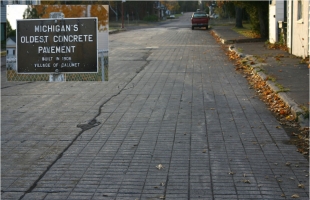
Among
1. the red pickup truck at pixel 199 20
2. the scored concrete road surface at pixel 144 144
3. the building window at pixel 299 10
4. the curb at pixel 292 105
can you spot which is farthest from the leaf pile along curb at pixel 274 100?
the red pickup truck at pixel 199 20

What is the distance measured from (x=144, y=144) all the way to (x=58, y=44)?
4678mm

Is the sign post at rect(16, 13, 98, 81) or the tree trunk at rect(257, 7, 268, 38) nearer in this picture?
the sign post at rect(16, 13, 98, 81)

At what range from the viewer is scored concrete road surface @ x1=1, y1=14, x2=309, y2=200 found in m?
5.97

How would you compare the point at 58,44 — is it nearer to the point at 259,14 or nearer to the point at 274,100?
the point at 274,100

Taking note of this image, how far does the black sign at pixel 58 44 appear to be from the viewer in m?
3.45

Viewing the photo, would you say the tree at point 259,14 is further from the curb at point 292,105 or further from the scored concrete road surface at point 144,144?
the scored concrete road surface at point 144,144

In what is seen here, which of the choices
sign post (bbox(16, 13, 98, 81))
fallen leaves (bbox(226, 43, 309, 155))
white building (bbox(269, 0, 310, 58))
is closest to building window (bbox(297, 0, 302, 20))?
white building (bbox(269, 0, 310, 58))

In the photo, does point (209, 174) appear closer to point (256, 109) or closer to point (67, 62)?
point (67, 62)

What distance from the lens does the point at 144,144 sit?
26.2ft

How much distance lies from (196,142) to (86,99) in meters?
4.78

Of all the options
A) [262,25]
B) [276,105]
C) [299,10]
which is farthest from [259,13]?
[276,105]

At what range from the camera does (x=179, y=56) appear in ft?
74.8

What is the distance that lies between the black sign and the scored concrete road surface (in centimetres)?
250

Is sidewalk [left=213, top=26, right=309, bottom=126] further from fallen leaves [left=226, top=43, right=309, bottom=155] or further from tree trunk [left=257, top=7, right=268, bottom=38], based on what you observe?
tree trunk [left=257, top=7, right=268, bottom=38]
